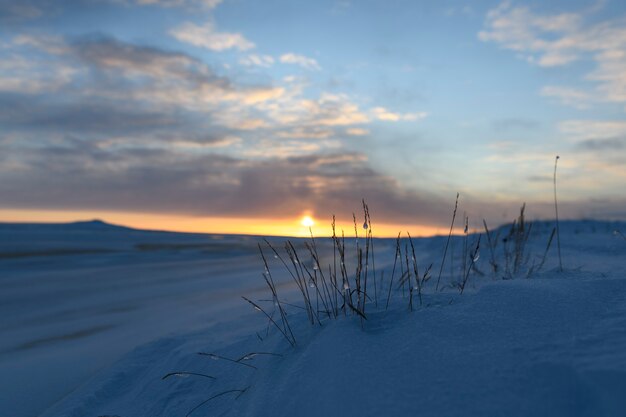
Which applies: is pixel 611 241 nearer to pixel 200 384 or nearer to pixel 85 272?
pixel 200 384

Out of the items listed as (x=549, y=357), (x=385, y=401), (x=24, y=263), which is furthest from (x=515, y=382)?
(x=24, y=263)

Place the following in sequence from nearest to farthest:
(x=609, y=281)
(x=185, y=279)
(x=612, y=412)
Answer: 1. (x=612, y=412)
2. (x=609, y=281)
3. (x=185, y=279)

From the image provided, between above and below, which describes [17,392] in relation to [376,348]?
below

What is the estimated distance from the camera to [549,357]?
1.44m

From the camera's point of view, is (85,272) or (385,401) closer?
(385,401)

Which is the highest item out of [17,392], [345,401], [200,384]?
[345,401]

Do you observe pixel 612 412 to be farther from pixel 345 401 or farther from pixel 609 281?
pixel 609 281

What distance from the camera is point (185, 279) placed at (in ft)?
25.6

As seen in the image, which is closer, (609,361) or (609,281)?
(609,361)

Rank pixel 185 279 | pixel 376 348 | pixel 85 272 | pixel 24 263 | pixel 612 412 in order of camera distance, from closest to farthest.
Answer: pixel 612 412 < pixel 376 348 < pixel 185 279 < pixel 85 272 < pixel 24 263

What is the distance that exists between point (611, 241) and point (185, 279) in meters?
6.29

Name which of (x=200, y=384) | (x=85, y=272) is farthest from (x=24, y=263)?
(x=200, y=384)

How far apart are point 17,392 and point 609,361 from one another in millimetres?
3155

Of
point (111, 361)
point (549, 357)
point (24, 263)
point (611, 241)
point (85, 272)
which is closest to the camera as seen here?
point (549, 357)
